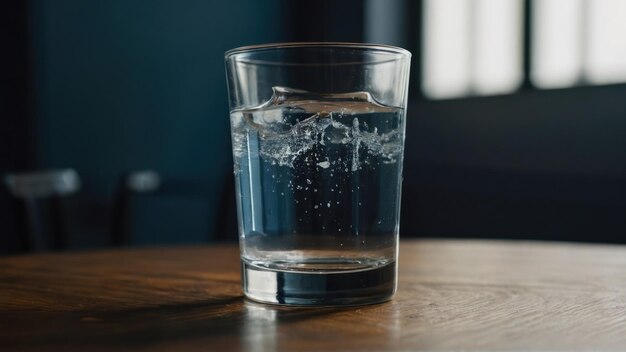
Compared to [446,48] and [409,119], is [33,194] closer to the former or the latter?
[409,119]

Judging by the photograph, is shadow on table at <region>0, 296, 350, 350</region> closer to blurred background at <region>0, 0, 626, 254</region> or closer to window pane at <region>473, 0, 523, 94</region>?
blurred background at <region>0, 0, 626, 254</region>

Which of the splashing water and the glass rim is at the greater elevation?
the glass rim

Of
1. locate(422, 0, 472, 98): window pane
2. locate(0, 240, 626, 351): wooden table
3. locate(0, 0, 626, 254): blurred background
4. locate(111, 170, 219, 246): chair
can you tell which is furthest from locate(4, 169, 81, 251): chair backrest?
locate(422, 0, 472, 98): window pane

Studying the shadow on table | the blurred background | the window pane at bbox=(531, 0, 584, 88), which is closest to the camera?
the shadow on table

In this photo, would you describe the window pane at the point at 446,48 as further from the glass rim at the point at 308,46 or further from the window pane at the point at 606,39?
the glass rim at the point at 308,46

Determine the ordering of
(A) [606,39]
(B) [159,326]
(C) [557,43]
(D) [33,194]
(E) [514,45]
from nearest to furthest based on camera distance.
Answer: (B) [159,326]
(D) [33,194]
(A) [606,39]
(C) [557,43]
(E) [514,45]

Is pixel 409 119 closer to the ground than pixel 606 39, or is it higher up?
closer to the ground


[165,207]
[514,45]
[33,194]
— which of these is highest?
[514,45]

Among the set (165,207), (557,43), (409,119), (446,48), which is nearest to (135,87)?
(165,207)
